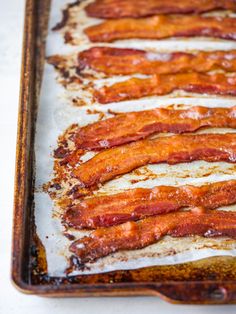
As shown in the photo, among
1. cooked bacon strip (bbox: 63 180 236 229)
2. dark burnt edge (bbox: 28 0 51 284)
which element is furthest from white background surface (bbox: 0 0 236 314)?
cooked bacon strip (bbox: 63 180 236 229)

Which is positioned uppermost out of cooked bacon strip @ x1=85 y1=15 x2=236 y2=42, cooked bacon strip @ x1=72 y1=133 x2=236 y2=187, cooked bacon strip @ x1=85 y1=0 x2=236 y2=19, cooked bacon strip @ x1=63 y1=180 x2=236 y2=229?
cooked bacon strip @ x1=85 y1=0 x2=236 y2=19

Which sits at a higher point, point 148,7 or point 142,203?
point 148,7

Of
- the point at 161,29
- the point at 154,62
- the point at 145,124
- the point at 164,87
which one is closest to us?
the point at 145,124

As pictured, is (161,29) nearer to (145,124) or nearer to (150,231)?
(145,124)

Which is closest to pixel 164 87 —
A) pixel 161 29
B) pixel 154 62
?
pixel 154 62

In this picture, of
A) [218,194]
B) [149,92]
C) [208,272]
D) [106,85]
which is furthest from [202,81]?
[208,272]

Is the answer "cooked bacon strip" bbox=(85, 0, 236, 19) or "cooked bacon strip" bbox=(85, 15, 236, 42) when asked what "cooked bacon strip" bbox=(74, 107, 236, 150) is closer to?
"cooked bacon strip" bbox=(85, 15, 236, 42)

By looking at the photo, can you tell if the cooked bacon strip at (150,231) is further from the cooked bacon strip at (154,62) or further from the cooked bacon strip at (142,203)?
the cooked bacon strip at (154,62)
